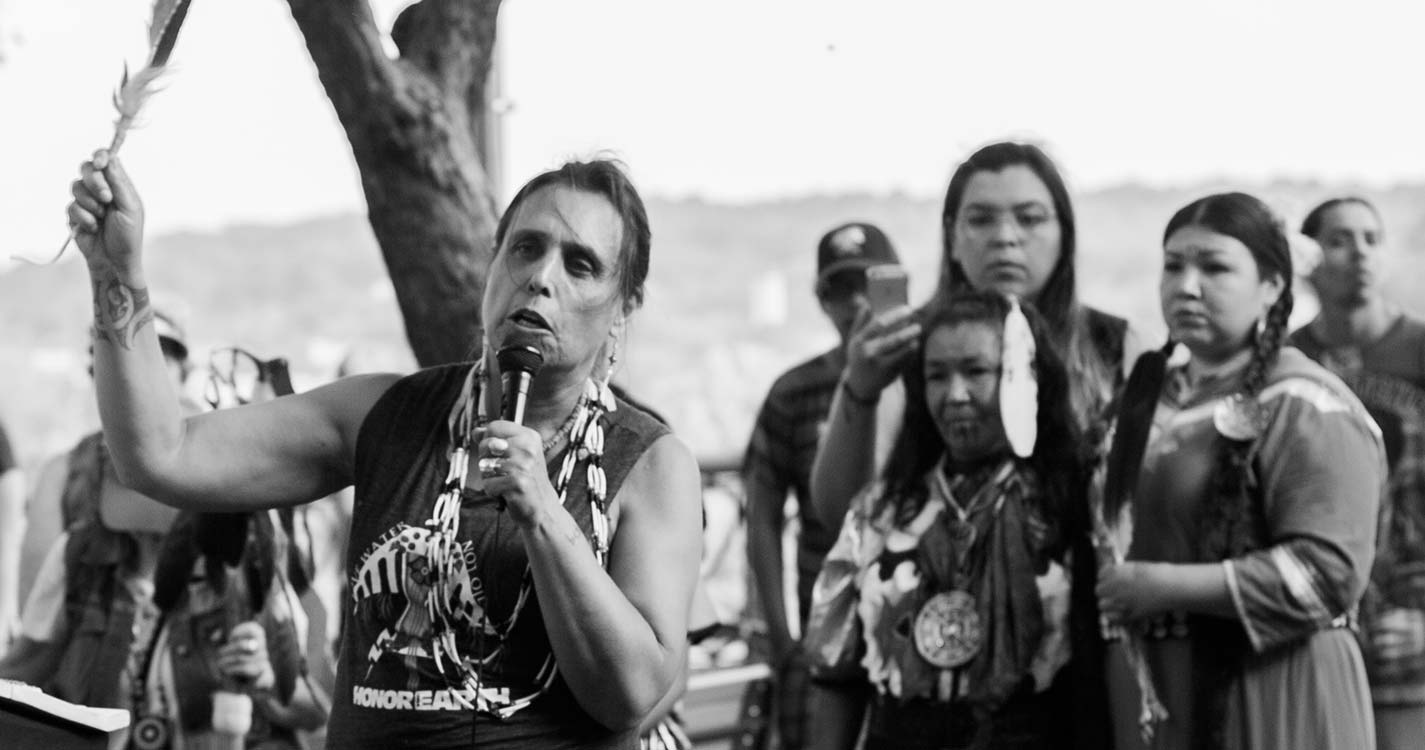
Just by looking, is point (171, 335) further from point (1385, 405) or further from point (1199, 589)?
point (1385, 405)

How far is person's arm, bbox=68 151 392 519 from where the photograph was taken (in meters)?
2.50

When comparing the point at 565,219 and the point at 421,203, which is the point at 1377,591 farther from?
the point at 565,219

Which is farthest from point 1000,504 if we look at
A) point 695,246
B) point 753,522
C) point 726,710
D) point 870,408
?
point 695,246

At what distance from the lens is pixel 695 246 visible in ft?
81.9

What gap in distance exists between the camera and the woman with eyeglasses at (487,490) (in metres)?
2.46

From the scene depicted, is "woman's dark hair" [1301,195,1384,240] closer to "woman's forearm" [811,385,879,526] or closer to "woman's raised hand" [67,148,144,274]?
"woman's forearm" [811,385,879,526]

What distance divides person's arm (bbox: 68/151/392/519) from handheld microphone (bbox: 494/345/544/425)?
1.13 ft

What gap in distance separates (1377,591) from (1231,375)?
1.55 metres

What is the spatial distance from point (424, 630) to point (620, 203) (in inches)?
27.0

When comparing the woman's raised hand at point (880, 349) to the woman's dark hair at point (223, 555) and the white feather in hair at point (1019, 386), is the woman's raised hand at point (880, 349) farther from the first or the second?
the woman's dark hair at point (223, 555)

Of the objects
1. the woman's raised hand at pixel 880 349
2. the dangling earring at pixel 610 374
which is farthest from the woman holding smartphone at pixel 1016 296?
the dangling earring at pixel 610 374

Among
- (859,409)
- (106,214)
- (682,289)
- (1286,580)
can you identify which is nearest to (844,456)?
(859,409)

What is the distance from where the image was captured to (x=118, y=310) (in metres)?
2.53

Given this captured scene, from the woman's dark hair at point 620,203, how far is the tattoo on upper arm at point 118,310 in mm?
529
